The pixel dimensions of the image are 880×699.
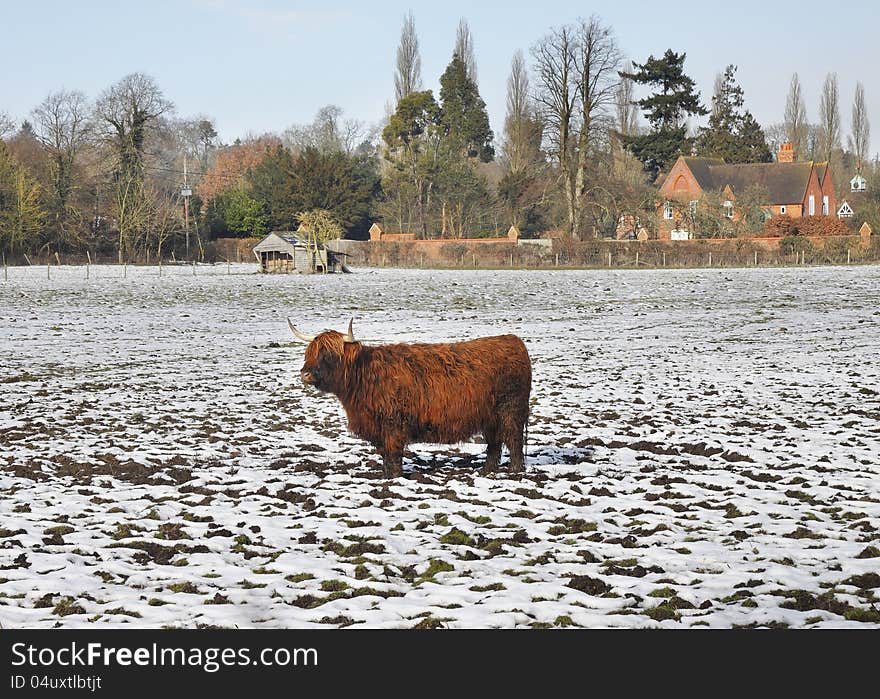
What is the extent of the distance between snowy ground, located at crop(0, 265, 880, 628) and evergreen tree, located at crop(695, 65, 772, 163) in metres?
86.6

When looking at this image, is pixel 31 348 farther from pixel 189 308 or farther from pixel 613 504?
pixel 613 504

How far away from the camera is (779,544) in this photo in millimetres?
7895

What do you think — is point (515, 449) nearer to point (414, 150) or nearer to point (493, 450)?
point (493, 450)

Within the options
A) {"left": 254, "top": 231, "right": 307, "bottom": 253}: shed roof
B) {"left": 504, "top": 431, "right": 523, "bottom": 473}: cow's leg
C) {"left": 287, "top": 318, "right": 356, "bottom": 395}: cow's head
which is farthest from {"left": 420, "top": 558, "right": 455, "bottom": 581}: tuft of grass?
{"left": 254, "top": 231, "right": 307, "bottom": 253}: shed roof

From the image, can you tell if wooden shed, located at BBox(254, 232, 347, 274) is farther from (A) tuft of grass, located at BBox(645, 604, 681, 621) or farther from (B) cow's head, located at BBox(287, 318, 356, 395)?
(A) tuft of grass, located at BBox(645, 604, 681, 621)

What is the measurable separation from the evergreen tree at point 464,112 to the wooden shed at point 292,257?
118 feet

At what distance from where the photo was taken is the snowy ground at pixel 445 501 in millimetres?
6551

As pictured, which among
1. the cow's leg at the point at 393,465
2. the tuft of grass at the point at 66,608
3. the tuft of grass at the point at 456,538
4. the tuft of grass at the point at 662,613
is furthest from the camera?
the cow's leg at the point at 393,465

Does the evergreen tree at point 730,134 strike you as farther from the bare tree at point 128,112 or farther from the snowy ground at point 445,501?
the snowy ground at point 445,501

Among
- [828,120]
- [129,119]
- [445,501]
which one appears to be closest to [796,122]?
[828,120]

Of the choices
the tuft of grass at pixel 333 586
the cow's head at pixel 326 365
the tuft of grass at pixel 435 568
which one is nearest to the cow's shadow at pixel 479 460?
the cow's head at pixel 326 365

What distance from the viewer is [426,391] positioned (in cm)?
1075

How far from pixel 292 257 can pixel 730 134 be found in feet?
191

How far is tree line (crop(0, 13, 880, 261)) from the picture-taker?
3017 inches
